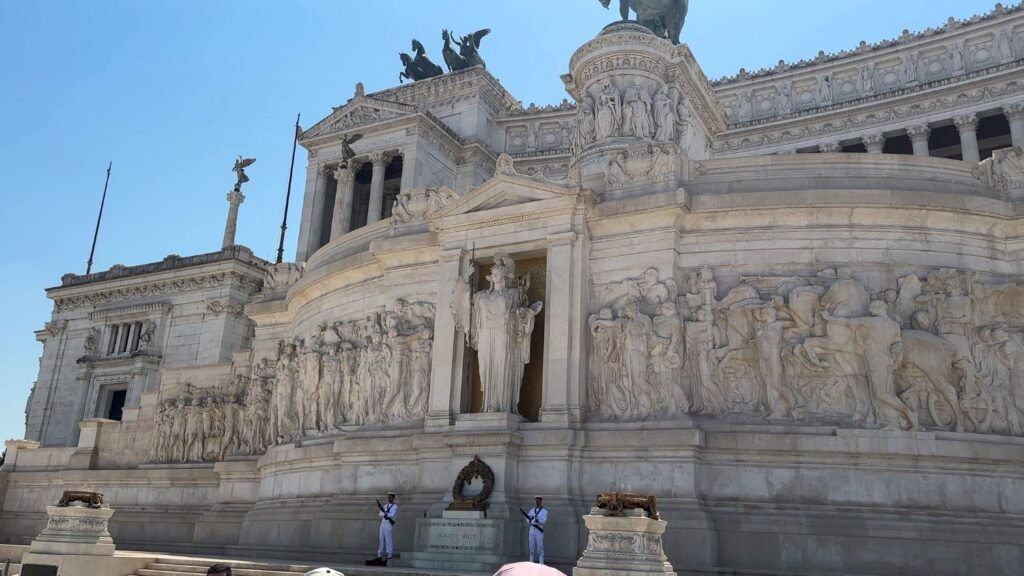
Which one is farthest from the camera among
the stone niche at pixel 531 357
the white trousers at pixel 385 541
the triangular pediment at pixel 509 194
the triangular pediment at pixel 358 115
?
the triangular pediment at pixel 358 115

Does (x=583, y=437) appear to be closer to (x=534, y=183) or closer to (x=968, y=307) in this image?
(x=534, y=183)

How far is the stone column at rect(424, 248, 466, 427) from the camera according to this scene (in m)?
20.4

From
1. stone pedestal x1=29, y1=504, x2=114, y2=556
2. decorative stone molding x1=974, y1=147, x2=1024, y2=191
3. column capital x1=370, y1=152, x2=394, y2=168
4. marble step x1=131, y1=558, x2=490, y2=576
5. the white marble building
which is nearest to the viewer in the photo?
marble step x1=131, y1=558, x2=490, y2=576

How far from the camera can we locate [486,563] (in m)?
17.3

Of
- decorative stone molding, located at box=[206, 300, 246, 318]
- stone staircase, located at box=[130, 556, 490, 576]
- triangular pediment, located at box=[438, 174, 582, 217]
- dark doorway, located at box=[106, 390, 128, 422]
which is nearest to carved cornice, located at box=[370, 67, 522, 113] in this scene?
decorative stone molding, located at box=[206, 300, 246, 318]

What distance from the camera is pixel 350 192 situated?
6756cm

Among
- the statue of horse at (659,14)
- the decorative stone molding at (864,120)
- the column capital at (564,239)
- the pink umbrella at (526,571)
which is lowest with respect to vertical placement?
the pink umbrella at (526,571)

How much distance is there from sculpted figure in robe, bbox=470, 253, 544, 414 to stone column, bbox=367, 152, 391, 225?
45418mm

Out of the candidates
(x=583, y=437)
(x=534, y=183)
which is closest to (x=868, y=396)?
(x=583, y=437)

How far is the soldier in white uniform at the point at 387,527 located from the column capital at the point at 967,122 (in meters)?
50.8

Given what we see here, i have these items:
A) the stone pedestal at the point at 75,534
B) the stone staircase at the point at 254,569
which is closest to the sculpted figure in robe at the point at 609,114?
the stone staircase at the point at 254,569

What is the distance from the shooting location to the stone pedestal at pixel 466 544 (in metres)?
17.4

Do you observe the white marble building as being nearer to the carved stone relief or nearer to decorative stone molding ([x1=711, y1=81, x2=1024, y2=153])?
the carved stone relief

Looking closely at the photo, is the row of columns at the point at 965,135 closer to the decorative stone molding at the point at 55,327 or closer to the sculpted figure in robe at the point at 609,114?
the sculpted figure in robe at the point at 609,114
